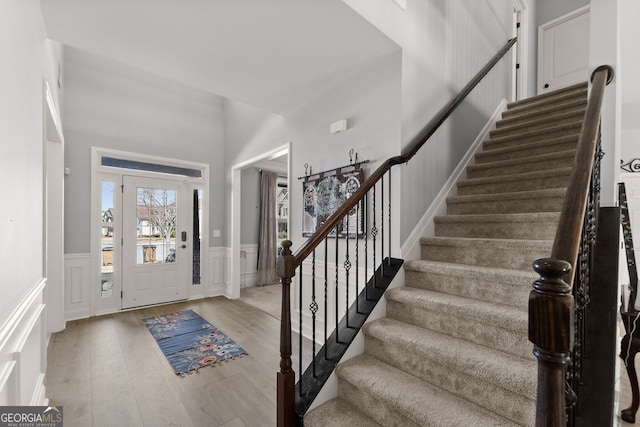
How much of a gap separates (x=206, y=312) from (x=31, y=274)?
2.90 m

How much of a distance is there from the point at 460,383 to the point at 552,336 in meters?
1.03

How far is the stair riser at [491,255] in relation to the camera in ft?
6.49

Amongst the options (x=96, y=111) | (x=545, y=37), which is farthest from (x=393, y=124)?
(x=545, y=37)

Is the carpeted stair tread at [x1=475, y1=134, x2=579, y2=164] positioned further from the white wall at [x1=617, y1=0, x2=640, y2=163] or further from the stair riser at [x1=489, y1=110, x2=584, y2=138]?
the white wall at [x1=617, y1=0, x2=640, y2=163]

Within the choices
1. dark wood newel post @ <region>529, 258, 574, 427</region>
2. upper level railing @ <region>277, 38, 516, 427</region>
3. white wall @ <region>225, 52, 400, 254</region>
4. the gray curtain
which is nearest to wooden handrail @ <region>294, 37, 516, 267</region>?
upper level railing @ <region>277, 38, 516, 427</region>

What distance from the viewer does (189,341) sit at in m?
3.30

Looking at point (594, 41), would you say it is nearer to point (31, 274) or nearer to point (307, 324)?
point (307, 324)

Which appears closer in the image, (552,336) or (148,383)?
(552,336)

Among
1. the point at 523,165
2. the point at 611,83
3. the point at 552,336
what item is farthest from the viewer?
the point at 523,165

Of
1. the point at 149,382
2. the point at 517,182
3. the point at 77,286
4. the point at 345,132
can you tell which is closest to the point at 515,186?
the point at 517,182

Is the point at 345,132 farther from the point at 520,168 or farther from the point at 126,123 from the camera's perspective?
the point at 126,123

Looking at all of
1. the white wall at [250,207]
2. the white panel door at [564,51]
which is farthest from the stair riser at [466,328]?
the white panel door at [564,51]

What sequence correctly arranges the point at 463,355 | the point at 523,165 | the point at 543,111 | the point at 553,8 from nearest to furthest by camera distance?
the point at 463,355, the point at 523,165, the point at 543,111, the point at 553,8

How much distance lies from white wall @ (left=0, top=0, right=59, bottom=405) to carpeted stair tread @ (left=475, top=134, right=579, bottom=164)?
3.76m
